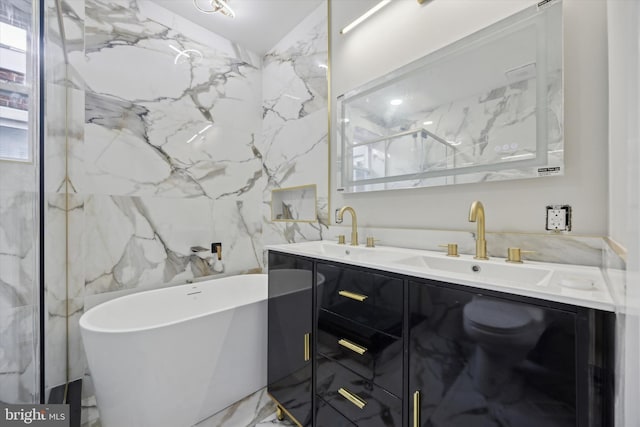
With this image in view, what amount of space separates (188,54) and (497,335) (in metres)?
2.87

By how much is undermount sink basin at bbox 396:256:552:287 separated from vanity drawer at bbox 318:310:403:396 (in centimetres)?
32

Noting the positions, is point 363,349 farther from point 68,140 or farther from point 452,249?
point 68,140

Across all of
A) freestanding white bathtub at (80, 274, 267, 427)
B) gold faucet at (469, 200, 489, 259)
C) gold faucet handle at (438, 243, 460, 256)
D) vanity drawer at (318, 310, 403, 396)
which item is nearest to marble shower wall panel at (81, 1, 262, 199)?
freestanding white bathtub at (80, 274, 267, 427)

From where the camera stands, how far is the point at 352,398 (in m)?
1.10

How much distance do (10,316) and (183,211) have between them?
1.49m

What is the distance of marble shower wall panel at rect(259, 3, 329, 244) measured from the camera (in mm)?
2053

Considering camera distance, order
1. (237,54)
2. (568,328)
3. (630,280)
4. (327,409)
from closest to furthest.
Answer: (630,280) < (568,328) < (327,409) < (237,54)

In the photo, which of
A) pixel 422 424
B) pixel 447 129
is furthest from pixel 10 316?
pixel 447 129

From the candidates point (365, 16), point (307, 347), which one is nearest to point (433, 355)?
point (307, 347)

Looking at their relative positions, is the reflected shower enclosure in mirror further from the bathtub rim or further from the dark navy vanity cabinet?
the bathtub rim

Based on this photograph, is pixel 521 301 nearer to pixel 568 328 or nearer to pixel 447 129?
pixel 568 328

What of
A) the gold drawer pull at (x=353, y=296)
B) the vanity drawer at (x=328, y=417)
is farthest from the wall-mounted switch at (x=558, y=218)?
the vanity drawer at (x=328, y=417)

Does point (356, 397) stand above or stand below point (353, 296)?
below

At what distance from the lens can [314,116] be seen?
2.10 m
